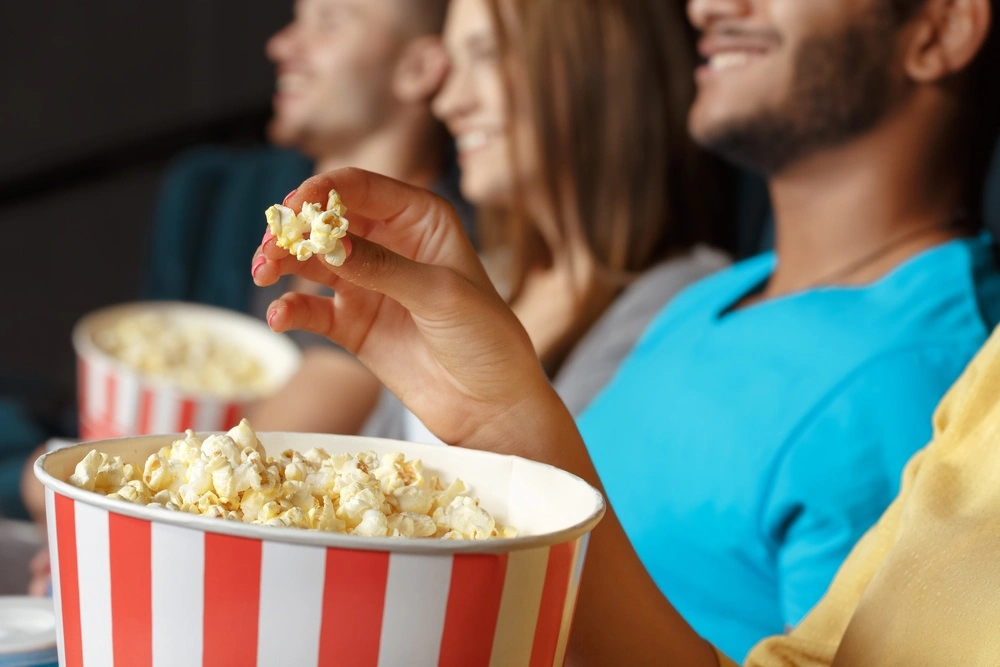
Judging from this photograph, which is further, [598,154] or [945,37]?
[598,154]

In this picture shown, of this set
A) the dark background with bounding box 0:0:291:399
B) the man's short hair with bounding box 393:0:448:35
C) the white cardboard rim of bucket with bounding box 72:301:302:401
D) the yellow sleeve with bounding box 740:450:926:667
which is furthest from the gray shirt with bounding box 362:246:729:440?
the dark background with bounding box 0:0:291:399

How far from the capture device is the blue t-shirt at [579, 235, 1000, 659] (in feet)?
2.87

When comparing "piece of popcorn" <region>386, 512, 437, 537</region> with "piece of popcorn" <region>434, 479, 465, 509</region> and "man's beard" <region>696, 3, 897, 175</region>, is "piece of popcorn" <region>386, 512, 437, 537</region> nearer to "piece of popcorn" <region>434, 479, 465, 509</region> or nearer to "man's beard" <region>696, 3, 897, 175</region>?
"piece of popcorn" <region>434, 479, 465, 509</region>

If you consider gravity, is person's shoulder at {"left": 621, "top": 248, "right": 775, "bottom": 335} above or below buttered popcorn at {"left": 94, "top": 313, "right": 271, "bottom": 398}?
above

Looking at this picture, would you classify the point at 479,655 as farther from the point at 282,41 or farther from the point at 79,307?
the point at 79,307

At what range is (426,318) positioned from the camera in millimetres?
534

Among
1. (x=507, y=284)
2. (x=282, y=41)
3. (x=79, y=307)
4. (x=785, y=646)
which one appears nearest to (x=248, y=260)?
(x=282, y=41)

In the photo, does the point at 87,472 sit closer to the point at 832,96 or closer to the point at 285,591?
the point at 285,591

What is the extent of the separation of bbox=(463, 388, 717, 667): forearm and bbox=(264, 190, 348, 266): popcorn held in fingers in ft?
0.52

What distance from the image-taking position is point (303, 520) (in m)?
0.47

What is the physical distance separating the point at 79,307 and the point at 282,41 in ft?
4.63

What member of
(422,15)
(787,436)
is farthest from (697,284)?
(422,15)

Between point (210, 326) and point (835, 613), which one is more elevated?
point (835, 613)

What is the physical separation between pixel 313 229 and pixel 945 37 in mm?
800
